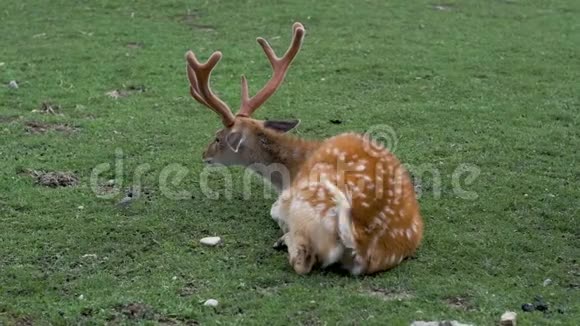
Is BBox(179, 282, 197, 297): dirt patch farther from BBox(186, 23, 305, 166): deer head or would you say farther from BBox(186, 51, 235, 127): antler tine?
BBox(186, 51, 235, 127): antler tine

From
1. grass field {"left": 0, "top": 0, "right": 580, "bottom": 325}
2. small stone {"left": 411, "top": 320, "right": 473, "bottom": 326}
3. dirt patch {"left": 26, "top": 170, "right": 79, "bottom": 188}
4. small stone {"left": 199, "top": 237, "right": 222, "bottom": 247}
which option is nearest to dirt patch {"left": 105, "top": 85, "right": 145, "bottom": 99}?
grass field {"left": 0, "top": 0, "right": 580, "bottom": 325}

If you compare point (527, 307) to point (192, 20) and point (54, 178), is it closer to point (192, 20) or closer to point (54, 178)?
point (54, 178)

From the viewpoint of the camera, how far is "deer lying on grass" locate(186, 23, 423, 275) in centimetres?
502

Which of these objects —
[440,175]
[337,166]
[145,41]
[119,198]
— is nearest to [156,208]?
[119,198]

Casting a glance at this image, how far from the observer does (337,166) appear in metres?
5.52

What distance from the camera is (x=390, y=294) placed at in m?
4.83

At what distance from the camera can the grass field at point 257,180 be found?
4793 mm

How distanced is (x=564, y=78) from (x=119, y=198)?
5563 millimetres

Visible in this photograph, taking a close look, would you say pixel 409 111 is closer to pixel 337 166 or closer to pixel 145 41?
pixel 337 166

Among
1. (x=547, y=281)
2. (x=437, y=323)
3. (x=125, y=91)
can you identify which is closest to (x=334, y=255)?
(x=437, y=323)

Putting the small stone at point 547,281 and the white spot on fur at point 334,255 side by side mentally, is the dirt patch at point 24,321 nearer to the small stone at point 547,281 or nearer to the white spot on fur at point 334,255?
the white spot on fur at point 334,255

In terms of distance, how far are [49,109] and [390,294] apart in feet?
15.5

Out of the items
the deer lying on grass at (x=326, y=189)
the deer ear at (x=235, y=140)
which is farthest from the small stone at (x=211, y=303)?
the deer ear at (x=235, y=140)

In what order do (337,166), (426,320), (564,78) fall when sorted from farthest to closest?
(564,78) < (337,166) < (426,320)
